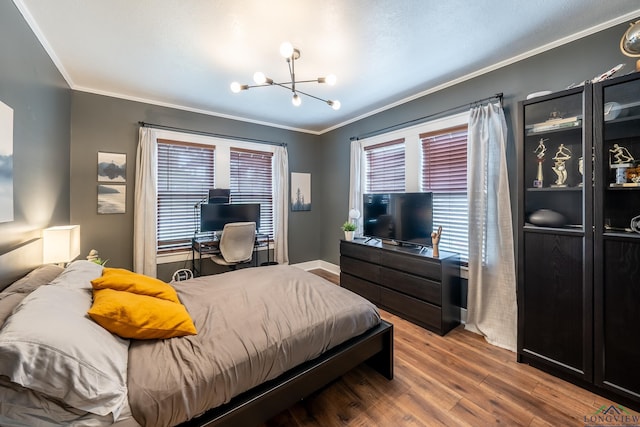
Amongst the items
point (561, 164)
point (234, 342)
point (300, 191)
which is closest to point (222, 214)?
point (300, 191)

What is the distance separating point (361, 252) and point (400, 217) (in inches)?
27.4

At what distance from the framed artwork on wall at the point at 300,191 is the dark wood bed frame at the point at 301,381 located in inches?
120

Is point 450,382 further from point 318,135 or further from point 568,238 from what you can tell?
point 318,135

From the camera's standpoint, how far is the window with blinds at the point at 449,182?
109 inches

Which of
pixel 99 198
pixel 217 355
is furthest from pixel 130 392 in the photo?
pixel 99 198

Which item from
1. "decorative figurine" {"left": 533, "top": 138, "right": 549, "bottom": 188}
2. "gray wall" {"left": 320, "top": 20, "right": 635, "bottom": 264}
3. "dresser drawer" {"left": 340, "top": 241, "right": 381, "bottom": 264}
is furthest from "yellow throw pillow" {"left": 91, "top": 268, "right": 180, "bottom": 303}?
"gray wall" {"left": 320, "top": 20, "right": 635, "bottom": 264}

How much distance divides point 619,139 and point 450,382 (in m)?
2.15

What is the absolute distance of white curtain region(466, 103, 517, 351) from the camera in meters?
2.34

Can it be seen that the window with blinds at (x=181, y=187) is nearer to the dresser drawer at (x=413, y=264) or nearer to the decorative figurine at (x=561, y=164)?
the dresser drawer at (x=413, y=264)

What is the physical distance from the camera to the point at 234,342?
1.34 m

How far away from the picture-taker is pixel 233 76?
2705 mm

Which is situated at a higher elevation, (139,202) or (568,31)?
(568,31)

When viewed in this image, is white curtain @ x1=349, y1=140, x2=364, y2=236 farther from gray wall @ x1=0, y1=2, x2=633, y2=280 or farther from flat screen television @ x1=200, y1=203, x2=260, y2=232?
flat screen television @ x1=200, y1=203, x2=260, y2=232

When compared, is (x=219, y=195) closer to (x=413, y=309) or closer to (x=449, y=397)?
(x=413, y=309)
